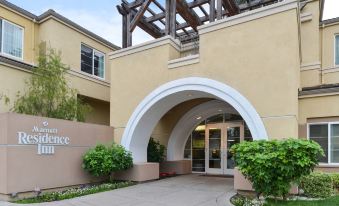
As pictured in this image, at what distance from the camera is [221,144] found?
17328 mm

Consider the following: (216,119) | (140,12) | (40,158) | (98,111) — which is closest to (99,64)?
(98,111)

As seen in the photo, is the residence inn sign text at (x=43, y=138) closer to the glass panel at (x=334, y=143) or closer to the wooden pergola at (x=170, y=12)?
the wooden pergola at (x=170, y=12)

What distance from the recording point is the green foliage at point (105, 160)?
12469mm

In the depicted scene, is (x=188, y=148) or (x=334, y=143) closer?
(x=334, y=143)

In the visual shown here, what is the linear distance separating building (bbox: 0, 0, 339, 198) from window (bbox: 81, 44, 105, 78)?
76 mm

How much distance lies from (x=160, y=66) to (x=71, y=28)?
6.74m

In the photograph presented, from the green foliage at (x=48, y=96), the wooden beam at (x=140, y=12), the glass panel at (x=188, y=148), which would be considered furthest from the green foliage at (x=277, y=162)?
the wooden beam at (x=140, y=12)

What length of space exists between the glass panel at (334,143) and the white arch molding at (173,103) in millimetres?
3457

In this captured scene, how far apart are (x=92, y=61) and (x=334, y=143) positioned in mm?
13352

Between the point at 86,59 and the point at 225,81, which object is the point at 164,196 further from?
the point at 86,59

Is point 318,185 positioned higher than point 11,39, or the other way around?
point 11,39

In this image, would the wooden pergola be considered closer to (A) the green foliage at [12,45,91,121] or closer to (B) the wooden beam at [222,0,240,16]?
(B) the wooden beam at [222,0,240,16]

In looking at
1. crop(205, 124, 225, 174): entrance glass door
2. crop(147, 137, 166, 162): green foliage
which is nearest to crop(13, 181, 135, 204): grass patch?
crop(147, 137, 166, 162): green foliage

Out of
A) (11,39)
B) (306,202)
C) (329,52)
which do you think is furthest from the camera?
(329,52)
